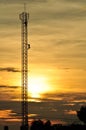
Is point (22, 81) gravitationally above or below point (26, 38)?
below

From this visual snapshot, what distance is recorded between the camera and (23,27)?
159 metres

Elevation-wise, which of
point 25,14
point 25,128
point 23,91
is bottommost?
point 25,128

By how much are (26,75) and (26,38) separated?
10.5m

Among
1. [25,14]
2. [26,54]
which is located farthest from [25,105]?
[25,14]

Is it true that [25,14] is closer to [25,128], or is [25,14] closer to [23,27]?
[23,27]

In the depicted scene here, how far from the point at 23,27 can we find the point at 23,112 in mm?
23839

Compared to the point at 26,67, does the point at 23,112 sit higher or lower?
lower

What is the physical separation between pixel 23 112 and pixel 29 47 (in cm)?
1844

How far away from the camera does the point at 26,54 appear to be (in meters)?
161

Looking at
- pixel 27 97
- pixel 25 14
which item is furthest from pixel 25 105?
pixel 25 14

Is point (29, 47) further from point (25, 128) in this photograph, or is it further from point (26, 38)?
point (25, 128)

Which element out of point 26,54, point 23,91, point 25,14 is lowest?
point 23,91

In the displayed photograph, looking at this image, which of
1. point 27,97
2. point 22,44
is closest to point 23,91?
point 27,97

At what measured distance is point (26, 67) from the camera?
527 feet
